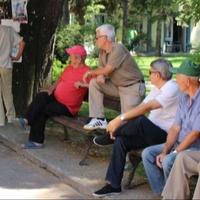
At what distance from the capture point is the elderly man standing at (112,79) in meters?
7.48

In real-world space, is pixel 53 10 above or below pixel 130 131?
above

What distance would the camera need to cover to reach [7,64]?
1015 cm

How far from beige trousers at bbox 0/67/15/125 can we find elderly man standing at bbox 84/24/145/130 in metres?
2.84

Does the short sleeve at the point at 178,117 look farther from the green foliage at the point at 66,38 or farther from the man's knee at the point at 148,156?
the green foliage at the point at 66,38

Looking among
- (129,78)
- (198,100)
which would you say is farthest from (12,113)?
(198,100)

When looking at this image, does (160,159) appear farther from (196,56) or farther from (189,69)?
(196,56)

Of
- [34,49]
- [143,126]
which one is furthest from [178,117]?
[34,49]

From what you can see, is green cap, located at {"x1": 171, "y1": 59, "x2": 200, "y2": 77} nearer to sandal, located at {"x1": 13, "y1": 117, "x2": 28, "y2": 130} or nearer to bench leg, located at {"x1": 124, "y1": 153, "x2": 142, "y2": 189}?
bench leg, located at {"x1": 124, "y1": 153, "x2": 142, "y2": 189}

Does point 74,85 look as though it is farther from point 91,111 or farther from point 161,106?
point 161,106

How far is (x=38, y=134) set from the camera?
28.3 ft

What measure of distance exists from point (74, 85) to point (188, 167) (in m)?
3.21

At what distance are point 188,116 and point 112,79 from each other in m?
1.97

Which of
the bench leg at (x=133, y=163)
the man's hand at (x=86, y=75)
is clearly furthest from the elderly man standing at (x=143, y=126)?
the man's hand at (x=86, y=75)

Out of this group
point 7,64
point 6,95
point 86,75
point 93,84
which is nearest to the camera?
point 93,84
